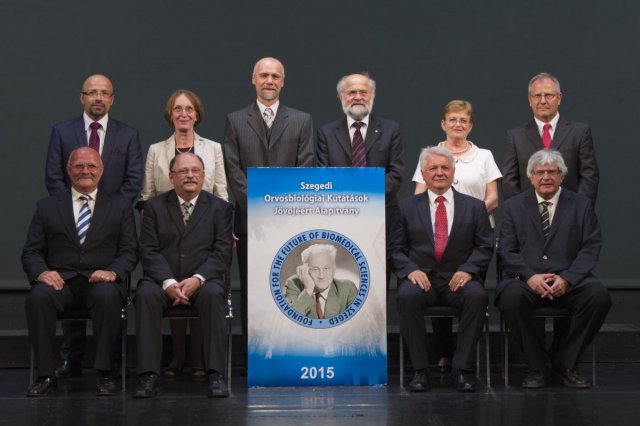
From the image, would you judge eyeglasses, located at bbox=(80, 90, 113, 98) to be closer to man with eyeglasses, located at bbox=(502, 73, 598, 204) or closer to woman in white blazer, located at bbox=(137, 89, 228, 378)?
woman in white blazer, located at bbox=(137, 89, 228, 378)

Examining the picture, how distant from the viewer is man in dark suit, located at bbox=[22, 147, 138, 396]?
18.2 feet

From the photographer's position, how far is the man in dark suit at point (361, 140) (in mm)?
6039

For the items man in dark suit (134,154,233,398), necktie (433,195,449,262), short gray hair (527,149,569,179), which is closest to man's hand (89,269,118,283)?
man in dark suit (134,154,233,398)

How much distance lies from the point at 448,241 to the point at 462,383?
0.78m

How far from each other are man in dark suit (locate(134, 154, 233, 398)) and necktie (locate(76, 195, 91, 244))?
0.31 meters

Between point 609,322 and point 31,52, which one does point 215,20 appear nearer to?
point 31,52

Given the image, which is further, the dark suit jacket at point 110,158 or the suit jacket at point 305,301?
the dark suit jacket at point 110,158

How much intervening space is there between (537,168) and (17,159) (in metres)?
3.74

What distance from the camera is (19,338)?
637cm

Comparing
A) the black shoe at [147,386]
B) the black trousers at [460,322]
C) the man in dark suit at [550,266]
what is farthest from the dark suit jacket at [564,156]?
the black shoe at [147,386]

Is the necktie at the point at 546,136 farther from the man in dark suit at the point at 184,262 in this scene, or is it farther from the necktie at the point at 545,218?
the man in dark suit at the point at 184,262

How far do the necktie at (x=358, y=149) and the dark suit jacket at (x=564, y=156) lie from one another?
84 cm

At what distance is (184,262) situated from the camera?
5734 mm

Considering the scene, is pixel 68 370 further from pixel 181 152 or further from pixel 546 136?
pixel 546 136
